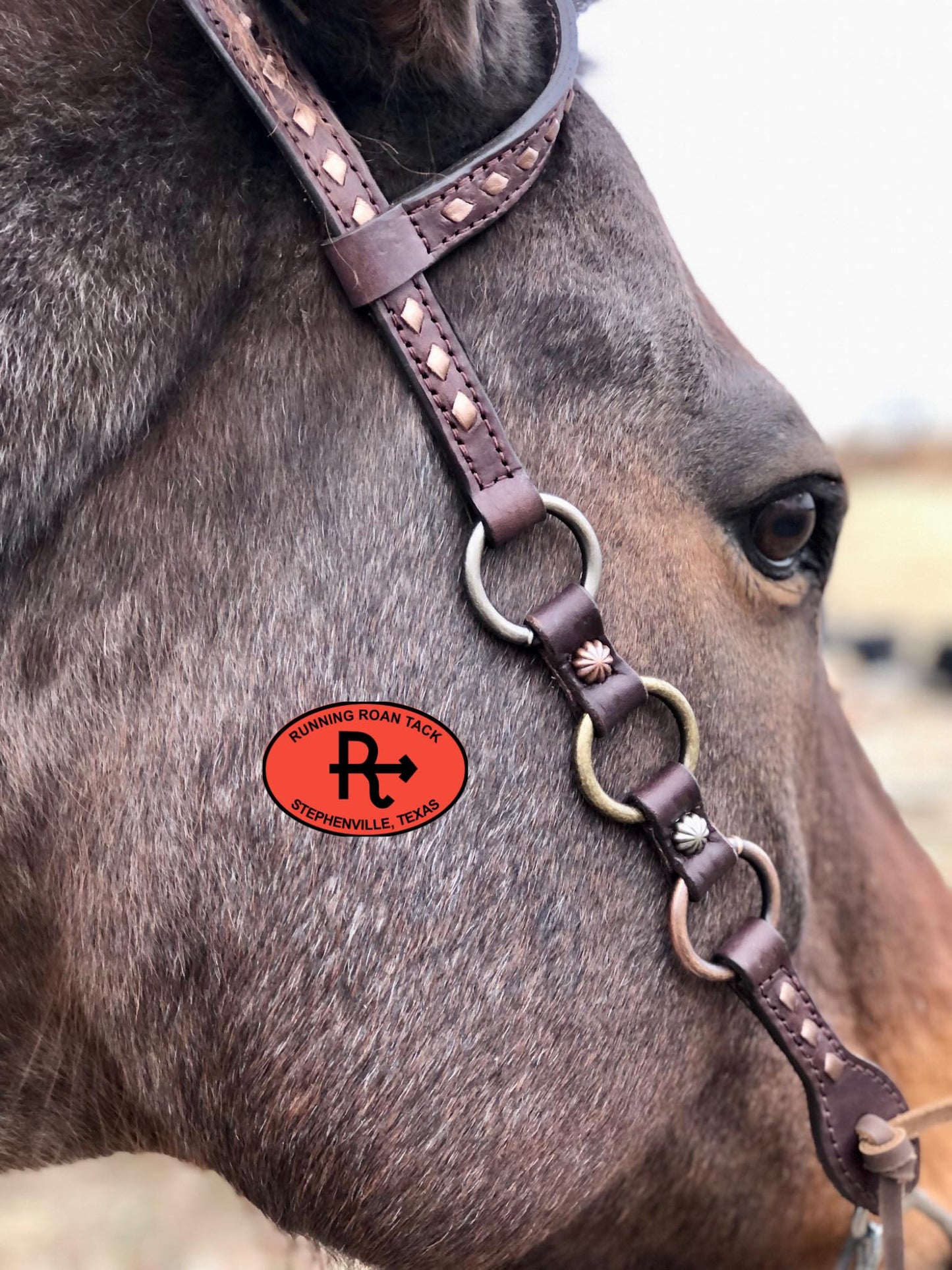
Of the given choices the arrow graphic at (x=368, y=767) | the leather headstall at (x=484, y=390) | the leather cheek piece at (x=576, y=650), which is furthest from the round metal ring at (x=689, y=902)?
the arrow graphic at (x=368, y=767)

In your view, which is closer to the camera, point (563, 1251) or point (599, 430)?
point (599, 430)

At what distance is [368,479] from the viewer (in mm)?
1100

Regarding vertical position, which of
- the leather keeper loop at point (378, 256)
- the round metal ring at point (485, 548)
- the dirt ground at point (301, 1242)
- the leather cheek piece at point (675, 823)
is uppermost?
the leather keeper loop at point (378, 256)

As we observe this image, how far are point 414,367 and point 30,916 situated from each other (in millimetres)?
709

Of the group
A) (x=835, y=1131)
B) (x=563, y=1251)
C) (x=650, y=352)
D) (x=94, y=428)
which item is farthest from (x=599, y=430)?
(x=563, y=1251)

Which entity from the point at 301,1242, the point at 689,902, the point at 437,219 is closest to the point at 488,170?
the point at 437,219

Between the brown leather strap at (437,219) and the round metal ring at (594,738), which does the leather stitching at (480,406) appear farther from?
the round metal ring at (594,738)

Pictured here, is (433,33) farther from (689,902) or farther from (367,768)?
(689,902)

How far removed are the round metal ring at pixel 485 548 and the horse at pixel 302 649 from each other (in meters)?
0.02

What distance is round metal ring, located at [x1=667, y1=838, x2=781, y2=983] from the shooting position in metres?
1.15

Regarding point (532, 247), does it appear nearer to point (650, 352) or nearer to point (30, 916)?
point (650, 352)

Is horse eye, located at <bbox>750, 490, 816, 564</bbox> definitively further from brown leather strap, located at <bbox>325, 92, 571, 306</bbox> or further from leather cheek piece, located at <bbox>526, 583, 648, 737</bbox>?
brown leather strap, located at <bbox>325, 92, 571, 306</bbox>

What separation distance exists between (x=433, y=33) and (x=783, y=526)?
682mm

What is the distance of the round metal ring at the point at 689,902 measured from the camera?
45.3 inches
